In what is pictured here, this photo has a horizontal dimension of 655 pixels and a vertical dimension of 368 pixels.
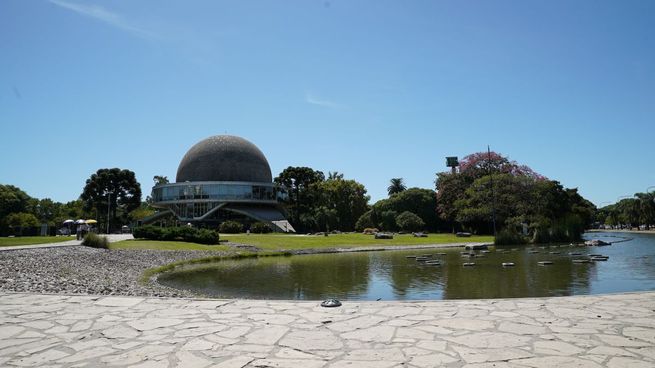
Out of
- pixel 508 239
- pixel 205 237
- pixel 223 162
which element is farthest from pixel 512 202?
pixel 223 162

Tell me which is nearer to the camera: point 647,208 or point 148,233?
point 148,233

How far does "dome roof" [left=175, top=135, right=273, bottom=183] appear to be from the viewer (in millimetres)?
64625

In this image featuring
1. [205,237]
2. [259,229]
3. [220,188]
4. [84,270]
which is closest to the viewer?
[84,270]

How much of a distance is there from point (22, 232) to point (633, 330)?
45.2 meters

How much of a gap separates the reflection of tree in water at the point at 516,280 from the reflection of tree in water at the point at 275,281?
110 inches

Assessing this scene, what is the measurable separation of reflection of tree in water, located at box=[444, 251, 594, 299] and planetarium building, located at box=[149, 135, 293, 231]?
134 ft

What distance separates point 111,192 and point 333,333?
59.8m

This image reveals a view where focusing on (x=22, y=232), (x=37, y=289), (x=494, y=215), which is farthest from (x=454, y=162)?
(x=37, y=289)

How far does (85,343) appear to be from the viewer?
16.1 ft

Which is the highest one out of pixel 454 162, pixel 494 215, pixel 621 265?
pixel 454 162

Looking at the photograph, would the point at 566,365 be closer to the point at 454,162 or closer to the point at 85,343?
the point at 85,343

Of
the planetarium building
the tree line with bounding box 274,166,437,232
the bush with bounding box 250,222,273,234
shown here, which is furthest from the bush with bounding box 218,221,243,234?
the tree line with bounding box 274,166,437,232

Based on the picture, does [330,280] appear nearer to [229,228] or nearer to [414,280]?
[414,280]

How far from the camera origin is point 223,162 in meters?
65.1
